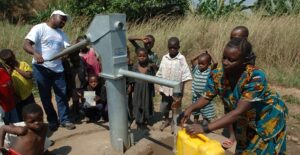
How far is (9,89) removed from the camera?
3596 mm

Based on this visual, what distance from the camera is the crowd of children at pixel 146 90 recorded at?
2131 mm

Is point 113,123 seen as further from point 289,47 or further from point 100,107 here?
point 289,47

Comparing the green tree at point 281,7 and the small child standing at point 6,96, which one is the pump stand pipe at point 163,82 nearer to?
the small child standing at point 6,96

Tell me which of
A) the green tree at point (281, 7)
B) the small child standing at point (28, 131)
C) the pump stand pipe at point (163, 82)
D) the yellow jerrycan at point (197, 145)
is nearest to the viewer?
the yellow jerrycan at point (197, 145)

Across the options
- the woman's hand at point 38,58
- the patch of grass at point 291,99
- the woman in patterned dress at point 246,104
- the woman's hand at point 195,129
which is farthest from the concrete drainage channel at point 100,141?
the patch of grass at point 291,99

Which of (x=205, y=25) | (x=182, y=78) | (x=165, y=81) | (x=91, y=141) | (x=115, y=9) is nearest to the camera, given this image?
(x=165, y=81)

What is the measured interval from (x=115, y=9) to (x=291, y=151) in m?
7.32

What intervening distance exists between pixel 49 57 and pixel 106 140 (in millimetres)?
1081

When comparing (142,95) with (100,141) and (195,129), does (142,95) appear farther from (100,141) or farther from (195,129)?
(195,129)

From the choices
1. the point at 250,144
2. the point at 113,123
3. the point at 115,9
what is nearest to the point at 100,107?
the point at 113,123

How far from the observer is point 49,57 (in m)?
3.95

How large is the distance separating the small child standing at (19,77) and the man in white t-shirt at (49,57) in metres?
0.13

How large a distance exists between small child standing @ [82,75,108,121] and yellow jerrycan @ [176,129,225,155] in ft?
7.62

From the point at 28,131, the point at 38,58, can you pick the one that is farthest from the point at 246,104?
the point at 38,58
